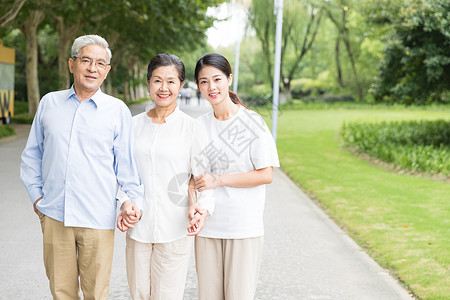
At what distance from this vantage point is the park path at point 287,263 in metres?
4.59

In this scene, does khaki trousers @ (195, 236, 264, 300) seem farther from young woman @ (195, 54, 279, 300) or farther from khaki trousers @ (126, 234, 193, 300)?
khaki trousers @ (126, 234, 193, 300)

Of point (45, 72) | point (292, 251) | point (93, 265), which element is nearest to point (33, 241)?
point (292, 251)

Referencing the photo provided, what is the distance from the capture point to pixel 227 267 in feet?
9.84

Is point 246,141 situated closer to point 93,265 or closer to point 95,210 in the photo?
point 95,210

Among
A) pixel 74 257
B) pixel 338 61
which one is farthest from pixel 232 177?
pixel 338 61

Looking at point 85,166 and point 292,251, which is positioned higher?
point 85,166

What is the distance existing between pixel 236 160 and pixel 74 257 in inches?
39.3

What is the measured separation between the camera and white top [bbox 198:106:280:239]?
2.92 m

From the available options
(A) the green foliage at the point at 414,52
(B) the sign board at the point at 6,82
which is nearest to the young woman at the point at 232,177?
(A) the green foliage at the point at 414,52

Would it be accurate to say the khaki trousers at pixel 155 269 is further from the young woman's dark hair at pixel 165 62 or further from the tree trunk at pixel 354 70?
the tree trunk at pixel 354 70

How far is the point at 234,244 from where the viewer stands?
116 inches

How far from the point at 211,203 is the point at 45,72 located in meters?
26.3

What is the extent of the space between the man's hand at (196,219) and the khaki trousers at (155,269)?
0.17m

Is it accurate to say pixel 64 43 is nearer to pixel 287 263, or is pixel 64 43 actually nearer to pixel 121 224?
pixel 287 263
